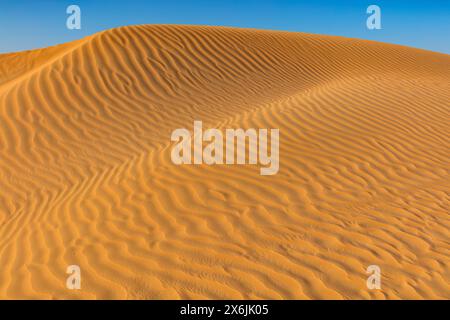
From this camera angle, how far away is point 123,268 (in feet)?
12.4

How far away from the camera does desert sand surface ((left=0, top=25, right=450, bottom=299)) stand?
12.0 ft

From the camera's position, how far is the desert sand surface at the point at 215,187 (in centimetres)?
365

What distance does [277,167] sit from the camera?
19.0 feet

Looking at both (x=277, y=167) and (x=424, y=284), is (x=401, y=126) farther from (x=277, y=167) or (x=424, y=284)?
(x=424, y=284)

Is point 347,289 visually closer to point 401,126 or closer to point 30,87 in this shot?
point 401,126

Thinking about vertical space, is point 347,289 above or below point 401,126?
below

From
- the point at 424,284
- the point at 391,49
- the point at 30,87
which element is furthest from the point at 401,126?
the point at 391,49

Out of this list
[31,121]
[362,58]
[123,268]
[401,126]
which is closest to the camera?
[123,268]

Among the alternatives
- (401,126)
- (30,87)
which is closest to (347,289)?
(401,126)

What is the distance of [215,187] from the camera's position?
17.3ft
